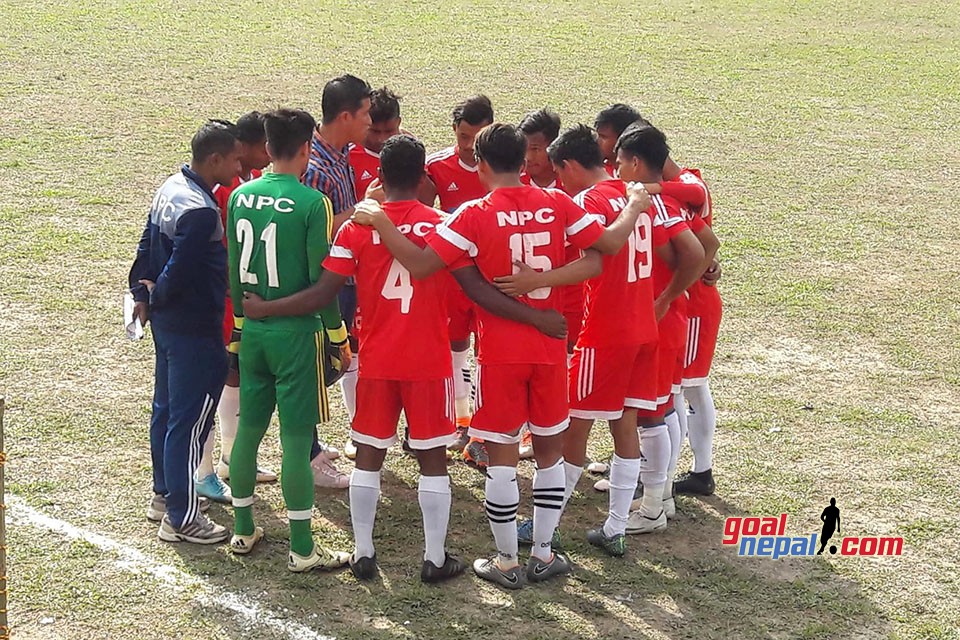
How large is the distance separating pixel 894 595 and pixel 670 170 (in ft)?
8.72

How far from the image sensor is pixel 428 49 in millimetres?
24438

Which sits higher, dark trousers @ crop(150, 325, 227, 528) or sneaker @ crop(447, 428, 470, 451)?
dark trousers @ crop(150, 325, 227, 528)

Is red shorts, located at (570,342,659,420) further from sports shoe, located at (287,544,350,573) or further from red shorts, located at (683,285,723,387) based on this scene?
sports shoe, located at (287,544,350,573)

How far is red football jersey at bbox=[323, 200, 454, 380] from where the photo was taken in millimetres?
6082

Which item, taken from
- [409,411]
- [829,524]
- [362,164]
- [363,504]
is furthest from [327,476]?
[829,524]

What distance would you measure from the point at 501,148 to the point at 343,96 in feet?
5.26

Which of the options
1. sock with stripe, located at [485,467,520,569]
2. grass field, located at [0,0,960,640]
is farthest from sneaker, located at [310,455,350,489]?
sock with stripe, located at [485,467,520,569]

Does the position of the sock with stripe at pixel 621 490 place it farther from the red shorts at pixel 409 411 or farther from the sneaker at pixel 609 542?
the red shorts at pixel 409 411

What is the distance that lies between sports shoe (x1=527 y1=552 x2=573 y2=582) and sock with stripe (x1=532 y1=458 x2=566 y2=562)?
0.09 feet

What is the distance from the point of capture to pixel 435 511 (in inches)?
248

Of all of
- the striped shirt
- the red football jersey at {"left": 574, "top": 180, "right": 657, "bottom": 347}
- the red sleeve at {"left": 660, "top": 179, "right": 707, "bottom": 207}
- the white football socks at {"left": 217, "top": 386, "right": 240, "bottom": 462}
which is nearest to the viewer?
the red football jersey at {"left": 574, "top": 180, "right": 657, "bottom": 347}

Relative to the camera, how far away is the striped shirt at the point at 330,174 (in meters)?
7.37
